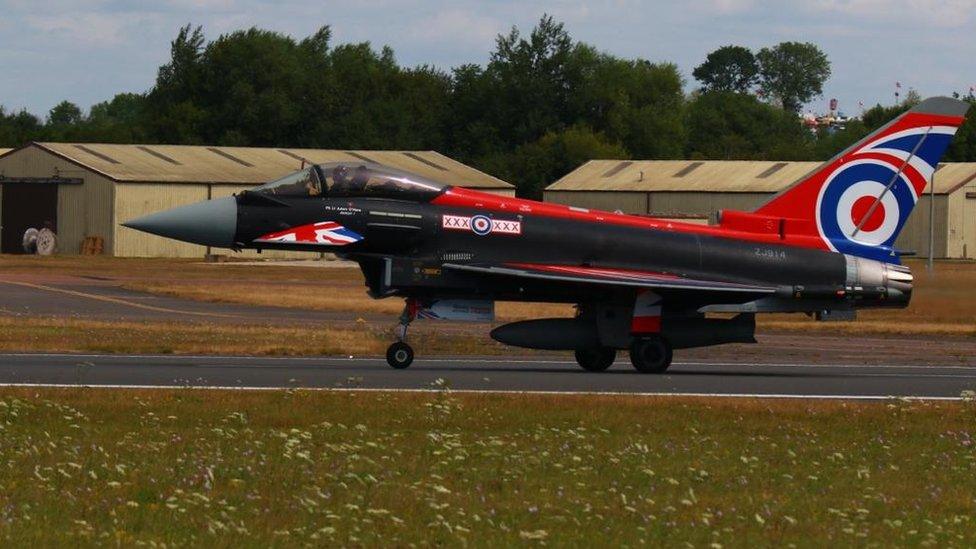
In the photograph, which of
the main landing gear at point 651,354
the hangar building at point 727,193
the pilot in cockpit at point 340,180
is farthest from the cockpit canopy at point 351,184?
the hangar building at point 727,193

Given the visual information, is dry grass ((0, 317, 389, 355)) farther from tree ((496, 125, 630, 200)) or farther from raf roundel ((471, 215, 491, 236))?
tree ((496, 125, 630, 200))

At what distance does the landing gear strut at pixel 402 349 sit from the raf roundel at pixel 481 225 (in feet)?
4.48

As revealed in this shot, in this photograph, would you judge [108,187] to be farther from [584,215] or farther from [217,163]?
[584,215]

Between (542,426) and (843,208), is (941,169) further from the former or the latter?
(542,426)

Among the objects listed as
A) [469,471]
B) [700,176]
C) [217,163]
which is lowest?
[469,471]

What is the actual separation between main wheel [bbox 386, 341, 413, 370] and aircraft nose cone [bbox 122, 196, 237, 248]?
2.73 meters

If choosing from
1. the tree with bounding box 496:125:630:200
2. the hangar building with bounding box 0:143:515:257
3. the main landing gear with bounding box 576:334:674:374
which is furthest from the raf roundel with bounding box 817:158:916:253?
the tree with bounding box 496:125:630:200

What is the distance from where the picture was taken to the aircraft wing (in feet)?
77.9

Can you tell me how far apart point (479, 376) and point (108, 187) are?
2128 inches

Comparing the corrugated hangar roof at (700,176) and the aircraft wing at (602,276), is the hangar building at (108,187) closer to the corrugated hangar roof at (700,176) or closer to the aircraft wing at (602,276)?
the corrugated hangar roof at (700,176)

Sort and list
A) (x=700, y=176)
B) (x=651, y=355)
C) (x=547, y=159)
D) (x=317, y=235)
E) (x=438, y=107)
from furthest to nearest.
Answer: (x=438, y=107), (x=547, y=159), (x=700, y=176), (x=651, y=355), (x=317, y=235)

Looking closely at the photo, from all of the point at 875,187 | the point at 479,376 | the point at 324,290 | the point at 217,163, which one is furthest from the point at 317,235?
the point at 217,163

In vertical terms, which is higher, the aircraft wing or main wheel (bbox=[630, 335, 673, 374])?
the aircraft wing

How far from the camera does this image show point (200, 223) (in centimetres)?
2352
